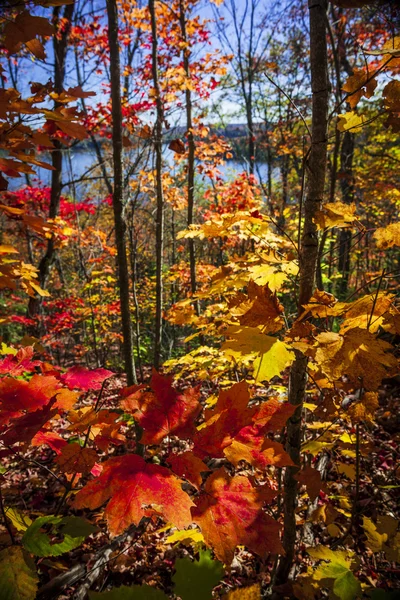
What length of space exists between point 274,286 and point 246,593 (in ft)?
3.42

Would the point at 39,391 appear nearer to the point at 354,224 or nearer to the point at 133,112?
the point at 354,224

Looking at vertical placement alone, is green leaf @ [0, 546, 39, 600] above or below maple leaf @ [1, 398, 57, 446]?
below

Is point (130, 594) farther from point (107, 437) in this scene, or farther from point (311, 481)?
point (311, 481)

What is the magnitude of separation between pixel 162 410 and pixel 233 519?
384 mm

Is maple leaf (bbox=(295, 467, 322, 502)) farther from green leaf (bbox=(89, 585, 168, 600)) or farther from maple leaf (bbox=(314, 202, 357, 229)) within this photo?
maple leaf (bbox=(314, 202, 357, 229))

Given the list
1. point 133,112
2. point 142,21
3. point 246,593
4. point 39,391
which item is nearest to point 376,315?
point 246,593

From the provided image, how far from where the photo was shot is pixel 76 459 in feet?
3.64

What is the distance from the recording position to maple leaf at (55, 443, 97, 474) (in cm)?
109

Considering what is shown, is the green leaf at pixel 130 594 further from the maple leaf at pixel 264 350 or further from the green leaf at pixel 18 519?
the green leaf at pixel 18 519

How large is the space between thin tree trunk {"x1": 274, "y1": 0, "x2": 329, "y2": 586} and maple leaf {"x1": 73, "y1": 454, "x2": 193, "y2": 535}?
2.38 feet

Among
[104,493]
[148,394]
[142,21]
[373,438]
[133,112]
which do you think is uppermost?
[142,21]

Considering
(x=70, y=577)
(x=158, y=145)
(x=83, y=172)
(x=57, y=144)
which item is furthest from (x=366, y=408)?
(x=83, y=172)

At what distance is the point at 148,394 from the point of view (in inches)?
43.8

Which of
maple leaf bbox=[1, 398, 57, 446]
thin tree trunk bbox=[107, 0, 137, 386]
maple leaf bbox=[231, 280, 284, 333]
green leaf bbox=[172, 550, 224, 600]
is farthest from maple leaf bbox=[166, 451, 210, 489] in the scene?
thin tree trunk bbox=[107, 0, 137, 386]
